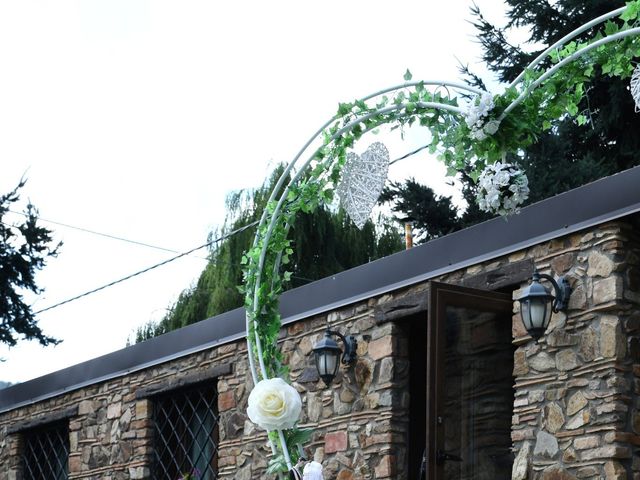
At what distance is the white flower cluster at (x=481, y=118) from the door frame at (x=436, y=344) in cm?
123

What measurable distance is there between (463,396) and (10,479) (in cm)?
626

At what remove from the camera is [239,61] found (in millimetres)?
15570

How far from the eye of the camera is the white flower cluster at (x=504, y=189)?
188 inches

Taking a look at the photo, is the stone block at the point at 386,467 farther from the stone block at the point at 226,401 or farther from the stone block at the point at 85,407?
the stone block at the point at 85,407

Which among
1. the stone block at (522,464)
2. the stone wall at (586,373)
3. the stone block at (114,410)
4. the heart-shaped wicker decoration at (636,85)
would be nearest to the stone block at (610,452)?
the stone wall at (586,373)

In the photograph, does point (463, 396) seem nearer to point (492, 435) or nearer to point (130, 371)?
point (492, 435)

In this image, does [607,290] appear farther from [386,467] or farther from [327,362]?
[327,362]

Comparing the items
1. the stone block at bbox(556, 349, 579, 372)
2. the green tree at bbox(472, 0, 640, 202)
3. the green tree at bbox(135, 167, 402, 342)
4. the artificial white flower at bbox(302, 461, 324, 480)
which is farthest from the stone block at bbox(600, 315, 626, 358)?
the green tree at bbox(135, 167, 402, 342)

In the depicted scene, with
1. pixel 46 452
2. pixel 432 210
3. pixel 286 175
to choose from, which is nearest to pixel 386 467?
pixel 286 175

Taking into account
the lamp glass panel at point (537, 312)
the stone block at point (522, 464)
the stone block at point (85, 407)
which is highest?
the stone block at point (85, 407)

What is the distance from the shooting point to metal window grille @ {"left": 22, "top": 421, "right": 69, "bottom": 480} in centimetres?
1041

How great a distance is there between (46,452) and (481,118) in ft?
23.5

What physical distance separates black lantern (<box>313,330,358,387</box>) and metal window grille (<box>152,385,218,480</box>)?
1.59 meters

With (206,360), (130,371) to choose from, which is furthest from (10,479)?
(206,360)
